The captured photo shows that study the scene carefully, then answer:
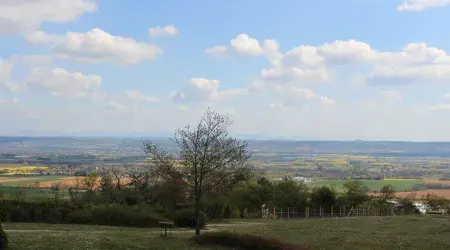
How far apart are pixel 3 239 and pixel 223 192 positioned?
14.7m

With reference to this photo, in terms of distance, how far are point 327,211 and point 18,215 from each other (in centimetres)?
3584

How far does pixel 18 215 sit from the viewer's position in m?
40.6

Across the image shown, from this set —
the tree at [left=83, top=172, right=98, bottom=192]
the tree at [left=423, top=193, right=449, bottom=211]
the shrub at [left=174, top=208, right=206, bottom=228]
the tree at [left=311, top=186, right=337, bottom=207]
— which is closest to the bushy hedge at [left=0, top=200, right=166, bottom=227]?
the shrub at [left=174, top=208, right=206, bottom=228]

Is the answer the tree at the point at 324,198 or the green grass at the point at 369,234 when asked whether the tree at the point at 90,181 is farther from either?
the green grass at the point at 369,234

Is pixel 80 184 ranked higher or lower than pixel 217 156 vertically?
lower

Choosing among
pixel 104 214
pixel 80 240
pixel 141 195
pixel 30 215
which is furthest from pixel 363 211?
pixel 80 240

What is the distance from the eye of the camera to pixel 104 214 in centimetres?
4150

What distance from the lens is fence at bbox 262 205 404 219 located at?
198 ft

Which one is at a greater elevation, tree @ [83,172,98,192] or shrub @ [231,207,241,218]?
tree @ [83,172,98,192]

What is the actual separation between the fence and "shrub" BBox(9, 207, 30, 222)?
26.7m

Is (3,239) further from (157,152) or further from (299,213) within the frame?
(299,213)

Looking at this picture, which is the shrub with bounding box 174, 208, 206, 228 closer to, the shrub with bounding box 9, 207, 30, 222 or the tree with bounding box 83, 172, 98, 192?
the shrub with bounding box 9, 207, 30, 222

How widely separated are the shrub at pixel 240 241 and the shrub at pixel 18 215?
59.1ft

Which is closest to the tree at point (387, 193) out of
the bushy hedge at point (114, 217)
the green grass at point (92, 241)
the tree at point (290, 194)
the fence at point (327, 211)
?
the fence at point (327, 211)
